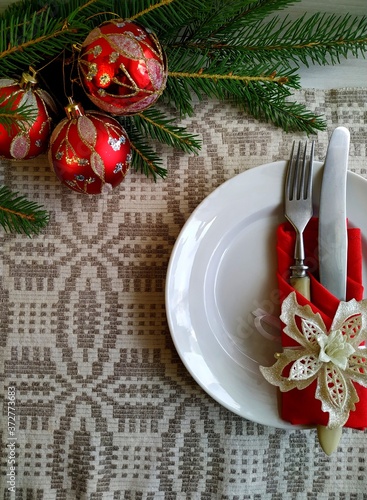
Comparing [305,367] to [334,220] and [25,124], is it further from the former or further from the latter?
[25,124]

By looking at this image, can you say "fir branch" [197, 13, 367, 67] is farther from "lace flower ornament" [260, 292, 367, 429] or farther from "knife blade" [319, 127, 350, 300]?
"lace flower ornament" [260, 292, 367, 429]

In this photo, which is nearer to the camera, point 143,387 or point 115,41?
point 115,41

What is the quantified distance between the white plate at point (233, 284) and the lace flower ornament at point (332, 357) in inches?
2.0

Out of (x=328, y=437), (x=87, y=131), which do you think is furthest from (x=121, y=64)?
(x=328, y=437)

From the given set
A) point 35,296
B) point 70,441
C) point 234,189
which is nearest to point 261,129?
point 234,189

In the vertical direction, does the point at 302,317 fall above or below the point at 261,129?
below

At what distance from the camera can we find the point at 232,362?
0.54m

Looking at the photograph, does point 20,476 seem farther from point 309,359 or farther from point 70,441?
point 309,359

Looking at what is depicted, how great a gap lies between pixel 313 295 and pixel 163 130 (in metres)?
0.25

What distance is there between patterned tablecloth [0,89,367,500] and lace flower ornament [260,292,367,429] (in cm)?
11

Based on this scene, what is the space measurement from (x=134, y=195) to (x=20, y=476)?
1.21 ft

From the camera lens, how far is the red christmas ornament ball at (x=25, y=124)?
0.45 m

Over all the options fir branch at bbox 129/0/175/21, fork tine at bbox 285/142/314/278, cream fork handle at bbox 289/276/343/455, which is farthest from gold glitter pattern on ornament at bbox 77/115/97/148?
cream fork handle at bbox 289/276/343/455

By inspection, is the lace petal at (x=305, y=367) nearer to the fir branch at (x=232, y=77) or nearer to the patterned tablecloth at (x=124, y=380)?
the patterned tablecloth at (x=124, y=380)
